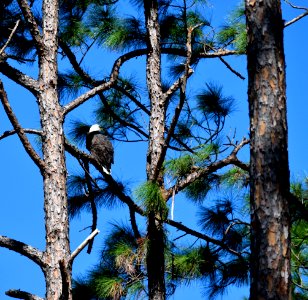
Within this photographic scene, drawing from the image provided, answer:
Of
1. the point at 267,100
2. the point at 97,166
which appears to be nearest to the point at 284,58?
the point at 267,100

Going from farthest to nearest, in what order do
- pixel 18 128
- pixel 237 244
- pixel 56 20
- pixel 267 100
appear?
pixel 237 244
pixel 56 20
pixel 18 128
pixel 267 100

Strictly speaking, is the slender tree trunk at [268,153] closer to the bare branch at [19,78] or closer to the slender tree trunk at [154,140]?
the slender tree trunk at [154,140]

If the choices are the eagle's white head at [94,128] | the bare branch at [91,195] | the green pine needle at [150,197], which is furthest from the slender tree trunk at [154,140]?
the eagle's white head at [94,128]

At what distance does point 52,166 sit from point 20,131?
432 millimetres

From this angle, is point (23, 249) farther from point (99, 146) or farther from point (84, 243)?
point (99, 146)

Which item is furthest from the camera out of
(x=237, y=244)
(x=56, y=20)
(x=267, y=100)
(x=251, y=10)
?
(x=237, y=244)

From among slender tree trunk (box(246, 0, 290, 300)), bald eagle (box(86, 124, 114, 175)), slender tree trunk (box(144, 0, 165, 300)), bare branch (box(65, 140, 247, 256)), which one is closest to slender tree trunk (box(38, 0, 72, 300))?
bare branch (box(65, 140, 247, 256))

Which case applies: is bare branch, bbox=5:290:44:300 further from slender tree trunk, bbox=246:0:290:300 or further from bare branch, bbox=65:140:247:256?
slender tree trunk, bbox=246:0:290:300

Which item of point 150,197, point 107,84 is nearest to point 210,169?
point 150,197

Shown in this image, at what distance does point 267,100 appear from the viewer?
3.80 meters

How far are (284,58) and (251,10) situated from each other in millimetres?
300

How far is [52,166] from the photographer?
4.87 m

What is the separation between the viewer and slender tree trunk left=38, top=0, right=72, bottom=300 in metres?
4.60

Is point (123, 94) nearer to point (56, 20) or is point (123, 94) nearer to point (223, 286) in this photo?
point (56, 20)
